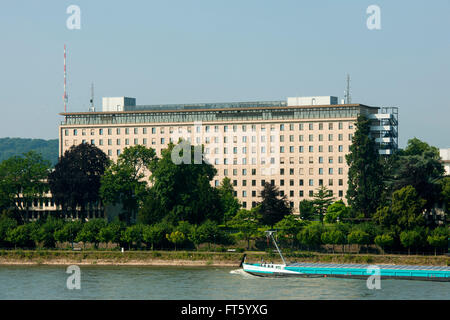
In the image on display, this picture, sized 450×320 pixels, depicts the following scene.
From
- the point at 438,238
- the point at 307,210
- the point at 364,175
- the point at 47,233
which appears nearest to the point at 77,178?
the point at 47,233

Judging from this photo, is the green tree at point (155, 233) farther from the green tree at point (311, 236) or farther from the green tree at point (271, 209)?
the green tree at point (311, 236)

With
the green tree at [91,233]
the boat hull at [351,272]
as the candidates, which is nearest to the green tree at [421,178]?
the boat hull at [351,272]

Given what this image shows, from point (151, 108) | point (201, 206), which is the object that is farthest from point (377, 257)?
point (151, 108)

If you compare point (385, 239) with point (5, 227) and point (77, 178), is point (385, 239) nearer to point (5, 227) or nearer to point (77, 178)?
point (77, 178)

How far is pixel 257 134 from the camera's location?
170500 mm

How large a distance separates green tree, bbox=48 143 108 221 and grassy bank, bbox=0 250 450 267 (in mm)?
19528

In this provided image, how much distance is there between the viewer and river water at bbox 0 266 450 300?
276ft

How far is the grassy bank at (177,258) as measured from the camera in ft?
366

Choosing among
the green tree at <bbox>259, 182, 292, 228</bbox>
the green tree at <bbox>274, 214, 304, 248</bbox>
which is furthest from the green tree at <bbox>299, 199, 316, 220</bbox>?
the green tree at <bbox>274, 214, 304, 248</bbox>

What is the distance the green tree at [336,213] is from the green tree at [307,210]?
175 inches

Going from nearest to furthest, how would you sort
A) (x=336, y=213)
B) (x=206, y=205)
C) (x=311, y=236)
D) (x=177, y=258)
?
(x=311, y=236), (x=177, y=258), (x=206, y=205), (x=336, y=213)

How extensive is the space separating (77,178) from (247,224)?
34.6 meters

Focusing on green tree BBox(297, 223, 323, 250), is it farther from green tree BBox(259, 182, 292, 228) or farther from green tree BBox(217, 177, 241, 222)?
green tree BBox(217, 177, 241, 222)
